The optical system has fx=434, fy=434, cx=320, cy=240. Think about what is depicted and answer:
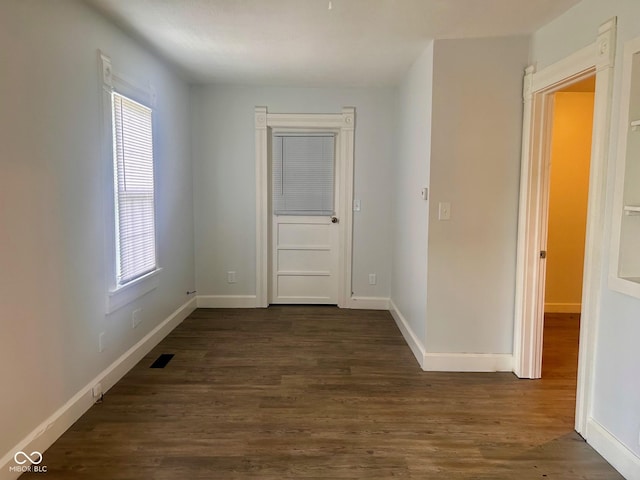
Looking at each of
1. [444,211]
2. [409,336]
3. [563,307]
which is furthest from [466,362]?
[563,307]

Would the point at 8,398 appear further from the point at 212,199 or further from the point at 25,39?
the point at 212,199

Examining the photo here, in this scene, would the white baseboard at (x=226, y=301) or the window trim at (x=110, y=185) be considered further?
→ the white baseboard at (x=226, y=301)

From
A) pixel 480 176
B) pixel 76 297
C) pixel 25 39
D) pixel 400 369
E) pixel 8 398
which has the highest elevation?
pixel 25 39

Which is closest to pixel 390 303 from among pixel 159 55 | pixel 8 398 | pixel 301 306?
pixel 301 306

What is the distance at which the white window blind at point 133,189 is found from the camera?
300cm

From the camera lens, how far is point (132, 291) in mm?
3221

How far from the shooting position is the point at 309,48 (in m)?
3.38

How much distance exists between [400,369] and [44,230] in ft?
8.25

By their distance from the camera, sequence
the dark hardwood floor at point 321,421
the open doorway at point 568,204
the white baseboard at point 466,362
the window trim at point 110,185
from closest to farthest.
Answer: the dark hardwood floor at point 321,421, the window trim at point 110,185, the white baseboard at point 466,362, the open doorway at point 568,204

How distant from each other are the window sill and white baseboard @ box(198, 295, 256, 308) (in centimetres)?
122

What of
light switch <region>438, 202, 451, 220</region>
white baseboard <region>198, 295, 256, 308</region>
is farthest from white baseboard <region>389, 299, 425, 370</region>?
white baseboard <region>198, 295, 256, 308</region>

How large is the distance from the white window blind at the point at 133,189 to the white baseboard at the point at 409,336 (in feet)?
7.42

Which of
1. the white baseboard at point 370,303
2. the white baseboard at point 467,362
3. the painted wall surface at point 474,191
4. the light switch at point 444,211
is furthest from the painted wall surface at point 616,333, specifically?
the white baseboard at point 370,303

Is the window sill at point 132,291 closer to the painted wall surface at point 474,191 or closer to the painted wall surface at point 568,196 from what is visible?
the painted wall surface at point 474,191
